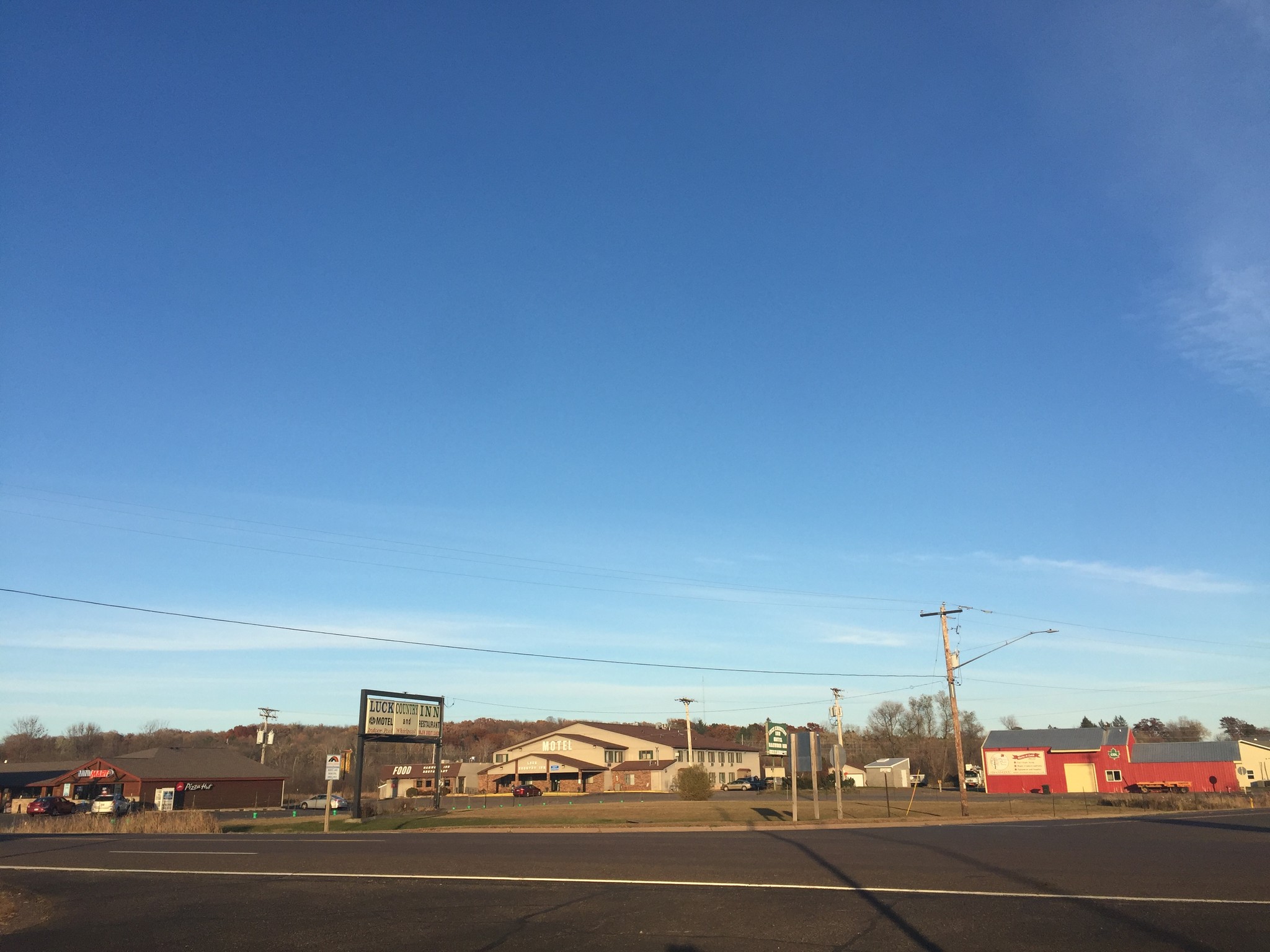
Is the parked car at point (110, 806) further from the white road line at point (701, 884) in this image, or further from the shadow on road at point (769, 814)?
the white road line at point (701, 884)

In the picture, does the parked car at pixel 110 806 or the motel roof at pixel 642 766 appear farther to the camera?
the motel roof at pixel 642 766

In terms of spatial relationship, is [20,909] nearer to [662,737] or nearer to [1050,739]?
[1050,739]

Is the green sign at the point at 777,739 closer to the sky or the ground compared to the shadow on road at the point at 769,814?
closer to the sky

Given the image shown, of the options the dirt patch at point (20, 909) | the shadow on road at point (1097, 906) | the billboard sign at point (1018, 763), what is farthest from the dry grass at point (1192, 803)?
the dirt patch at point (20, 909)

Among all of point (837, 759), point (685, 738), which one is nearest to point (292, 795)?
point (685, 738)

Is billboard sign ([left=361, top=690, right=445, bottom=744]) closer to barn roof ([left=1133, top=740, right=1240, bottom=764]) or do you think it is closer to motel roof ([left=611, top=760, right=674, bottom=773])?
motel roof ([left=611, top=760, right=674, bottom=773])

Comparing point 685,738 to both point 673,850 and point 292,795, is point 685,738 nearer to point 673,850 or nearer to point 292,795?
point 292,795

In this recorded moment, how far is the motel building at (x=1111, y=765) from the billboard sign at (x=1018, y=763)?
54mm

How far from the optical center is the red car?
195 ft

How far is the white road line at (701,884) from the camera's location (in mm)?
13906

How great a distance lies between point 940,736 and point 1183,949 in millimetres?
127624

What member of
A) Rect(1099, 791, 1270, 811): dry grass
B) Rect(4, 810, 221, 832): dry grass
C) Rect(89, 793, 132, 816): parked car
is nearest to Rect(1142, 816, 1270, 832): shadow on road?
Rect(1099, 791, 1270, 811): dry grass

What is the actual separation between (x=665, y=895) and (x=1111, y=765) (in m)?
78.7

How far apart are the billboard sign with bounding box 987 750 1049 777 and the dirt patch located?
79.0 metres
